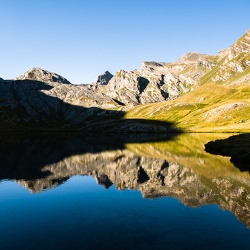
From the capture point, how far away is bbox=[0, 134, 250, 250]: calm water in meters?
36.4

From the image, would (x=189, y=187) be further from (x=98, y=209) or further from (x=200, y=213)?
(x=98, y=209)

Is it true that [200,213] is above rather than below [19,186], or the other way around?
below

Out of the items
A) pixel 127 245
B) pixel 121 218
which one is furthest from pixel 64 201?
pixel 127 245

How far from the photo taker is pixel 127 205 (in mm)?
53156

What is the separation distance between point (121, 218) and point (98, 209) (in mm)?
7327

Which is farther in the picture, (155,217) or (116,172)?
(116,172)

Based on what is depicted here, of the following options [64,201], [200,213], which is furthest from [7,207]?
[200,213]

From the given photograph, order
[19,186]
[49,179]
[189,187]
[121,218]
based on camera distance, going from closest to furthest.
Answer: [121,218] < [189,187] < [19,186] < [49,179]

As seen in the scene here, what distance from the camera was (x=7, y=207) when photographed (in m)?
53.3

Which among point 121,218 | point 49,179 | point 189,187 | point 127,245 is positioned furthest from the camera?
point 49,179

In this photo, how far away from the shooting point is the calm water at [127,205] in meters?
36.4

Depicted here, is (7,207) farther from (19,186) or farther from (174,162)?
(174,162)

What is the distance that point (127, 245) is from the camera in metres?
34.3

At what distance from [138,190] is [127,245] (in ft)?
102
